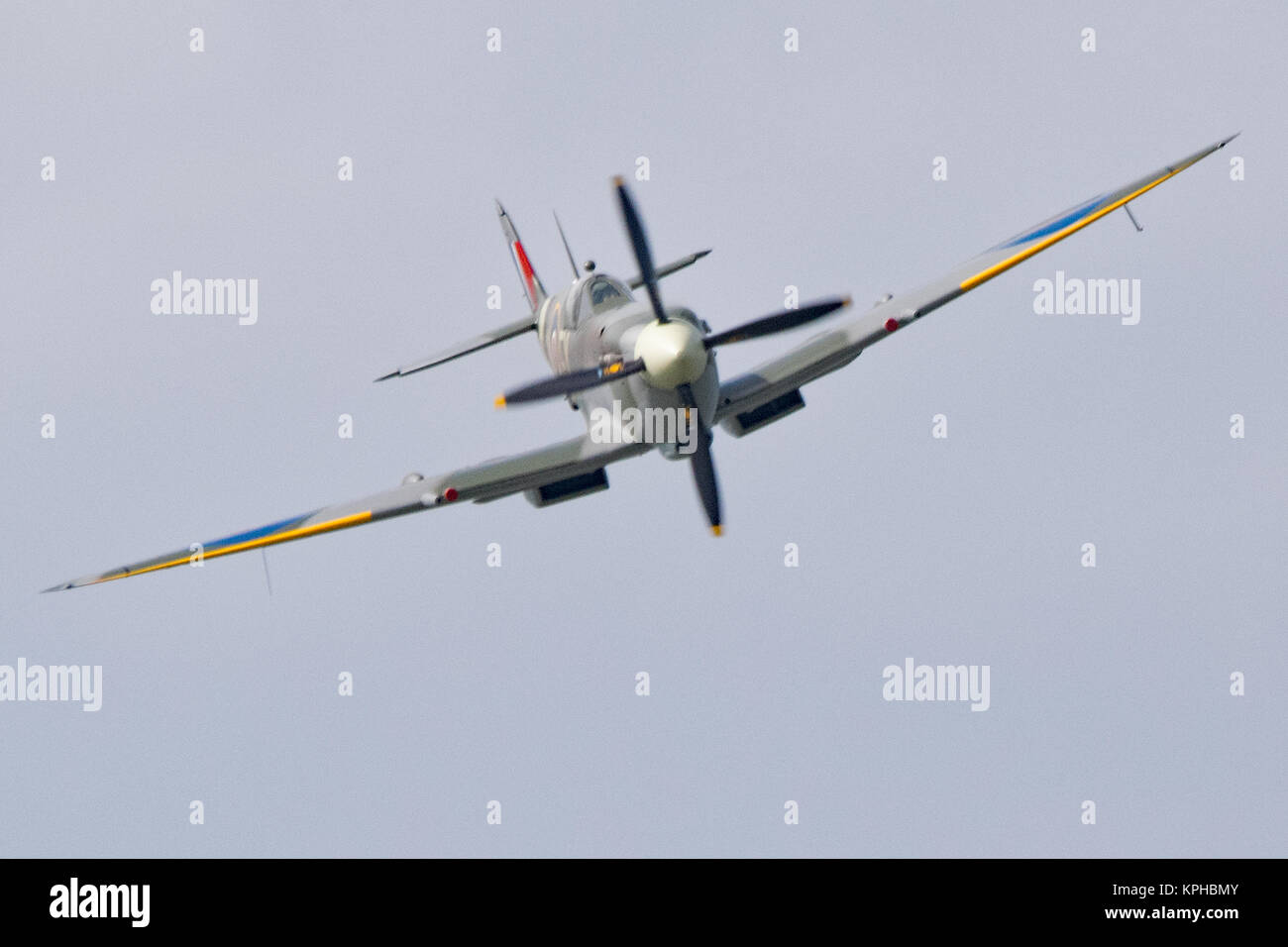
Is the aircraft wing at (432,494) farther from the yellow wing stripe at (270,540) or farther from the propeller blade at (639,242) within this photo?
the propeller blade at (639,242)

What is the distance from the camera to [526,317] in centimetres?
4375

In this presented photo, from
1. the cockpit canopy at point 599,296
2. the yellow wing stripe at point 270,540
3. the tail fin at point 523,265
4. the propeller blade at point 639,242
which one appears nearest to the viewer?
the propeller blade at point 639,242

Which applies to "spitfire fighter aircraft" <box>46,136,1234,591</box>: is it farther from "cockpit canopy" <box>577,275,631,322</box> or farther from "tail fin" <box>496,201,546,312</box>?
"tail fin" <box>496,201,546,312</box>

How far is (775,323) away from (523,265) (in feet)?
42.7

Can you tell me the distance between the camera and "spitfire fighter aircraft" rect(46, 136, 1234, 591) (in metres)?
34.9

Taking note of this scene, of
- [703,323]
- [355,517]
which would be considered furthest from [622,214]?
[355,517]

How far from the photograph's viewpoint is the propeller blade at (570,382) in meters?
34.1

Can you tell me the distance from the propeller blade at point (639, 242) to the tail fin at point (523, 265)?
9871 mm

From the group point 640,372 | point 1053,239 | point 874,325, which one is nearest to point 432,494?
point 640,372

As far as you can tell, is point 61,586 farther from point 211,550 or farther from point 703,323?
point 703,323

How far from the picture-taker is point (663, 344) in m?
34.9

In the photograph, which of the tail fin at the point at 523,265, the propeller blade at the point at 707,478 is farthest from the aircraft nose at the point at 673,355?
the tail fin at the point at 523,265

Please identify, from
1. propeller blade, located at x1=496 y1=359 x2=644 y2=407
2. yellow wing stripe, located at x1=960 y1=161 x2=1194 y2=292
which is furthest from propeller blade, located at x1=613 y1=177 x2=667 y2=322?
yellow wing stripe, located at x1=960 y1=161 x2=1194 y2=292

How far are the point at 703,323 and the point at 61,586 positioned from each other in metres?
13.1
